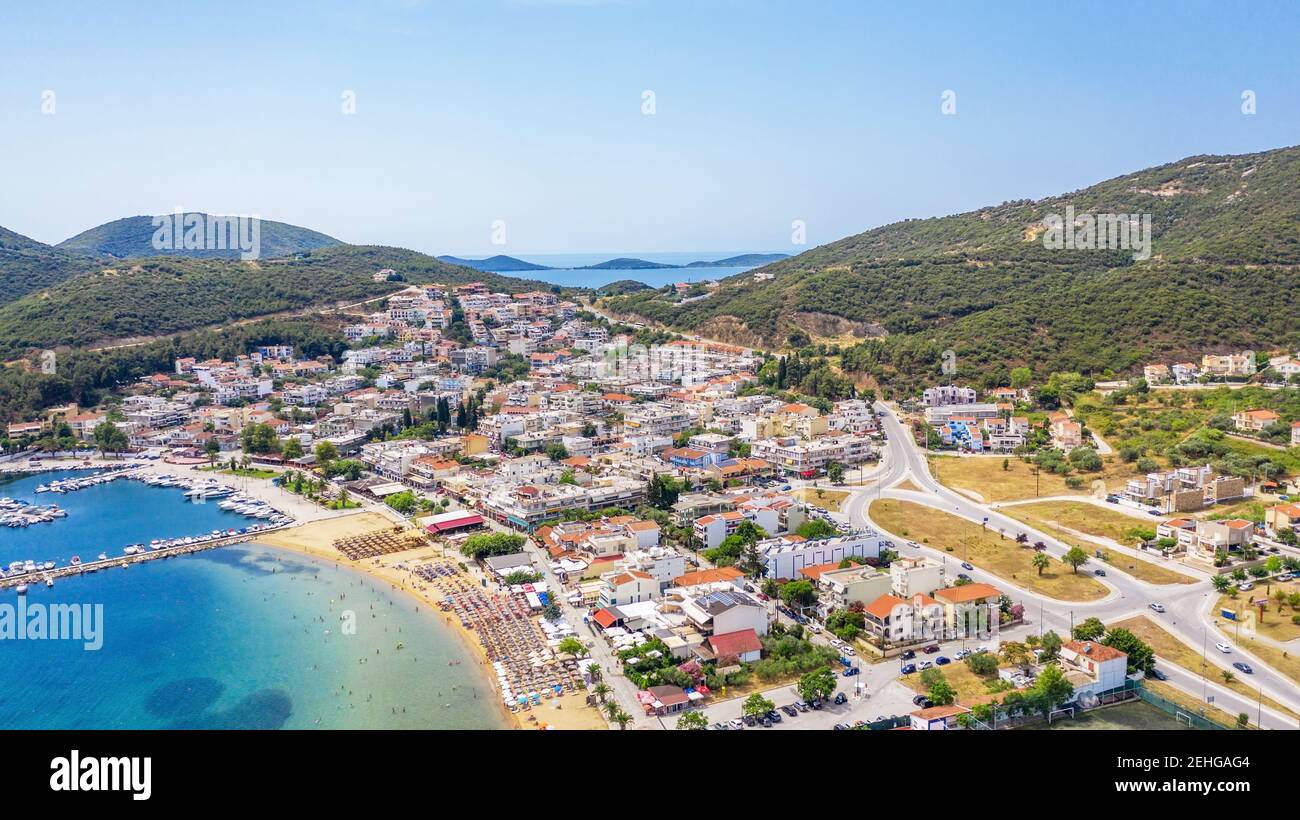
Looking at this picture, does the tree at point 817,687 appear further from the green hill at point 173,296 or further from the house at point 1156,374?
the green hill at point 173,296

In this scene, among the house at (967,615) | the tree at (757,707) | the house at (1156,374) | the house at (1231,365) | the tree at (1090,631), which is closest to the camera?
the tree at (757,707)

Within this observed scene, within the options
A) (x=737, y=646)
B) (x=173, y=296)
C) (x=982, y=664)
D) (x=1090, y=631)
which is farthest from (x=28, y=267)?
(x=1090, y=631)

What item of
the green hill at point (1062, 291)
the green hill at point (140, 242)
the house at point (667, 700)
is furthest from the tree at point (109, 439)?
the green hill at point (140, 242)

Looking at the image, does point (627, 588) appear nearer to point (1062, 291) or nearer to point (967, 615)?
point (967, 615)

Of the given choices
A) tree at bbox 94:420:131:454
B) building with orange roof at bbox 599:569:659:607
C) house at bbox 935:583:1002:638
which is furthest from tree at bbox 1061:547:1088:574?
tree at bbox 94:420:131:454

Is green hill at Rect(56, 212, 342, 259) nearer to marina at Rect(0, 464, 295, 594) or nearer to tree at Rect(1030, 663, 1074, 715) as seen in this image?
marina at Rect(0, 464, 295, 594)
